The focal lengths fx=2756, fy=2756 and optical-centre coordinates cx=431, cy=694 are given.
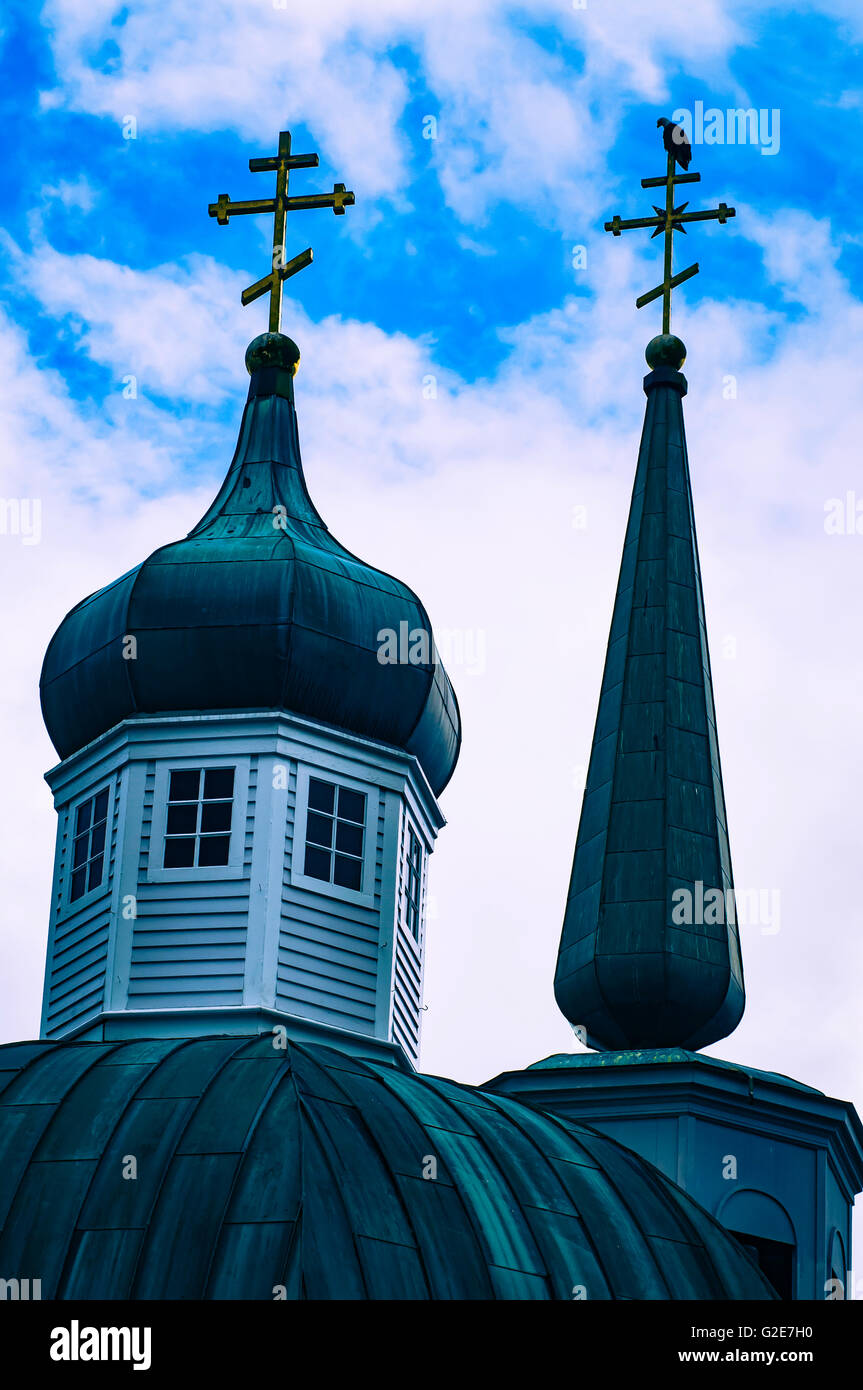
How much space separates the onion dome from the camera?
26.0 meters

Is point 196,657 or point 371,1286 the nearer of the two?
point 371,1286

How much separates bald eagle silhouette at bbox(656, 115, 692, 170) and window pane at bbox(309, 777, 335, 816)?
33.3 ft

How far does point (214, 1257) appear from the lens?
19.0 metres

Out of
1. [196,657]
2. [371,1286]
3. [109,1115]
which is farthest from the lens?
[196,657]

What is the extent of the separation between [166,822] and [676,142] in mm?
11306

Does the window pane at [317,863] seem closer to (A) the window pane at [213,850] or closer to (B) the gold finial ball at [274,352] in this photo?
(A) the window pane at [213,850]

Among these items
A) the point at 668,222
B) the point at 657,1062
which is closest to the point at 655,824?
the point at 657,1062

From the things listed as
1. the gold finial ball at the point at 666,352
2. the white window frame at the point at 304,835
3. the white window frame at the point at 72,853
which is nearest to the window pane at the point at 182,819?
the white window frame at the point at 72,853

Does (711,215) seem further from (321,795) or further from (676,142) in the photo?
(321,795)

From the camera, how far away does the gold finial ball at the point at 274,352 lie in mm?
28875
